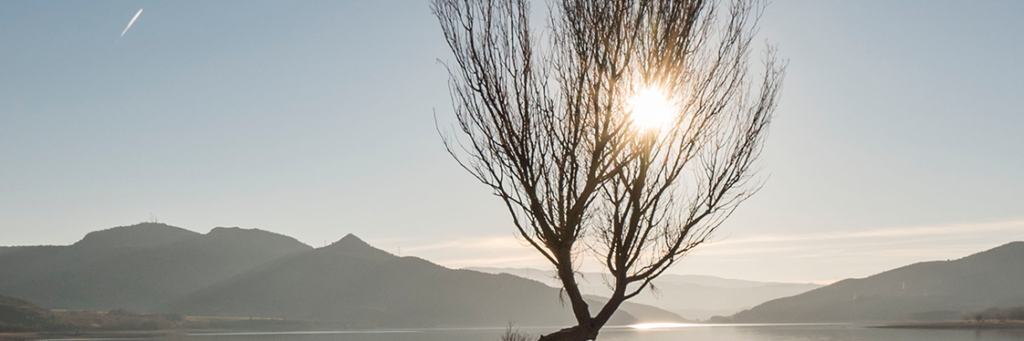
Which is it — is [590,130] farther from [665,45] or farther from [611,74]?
[665,45]

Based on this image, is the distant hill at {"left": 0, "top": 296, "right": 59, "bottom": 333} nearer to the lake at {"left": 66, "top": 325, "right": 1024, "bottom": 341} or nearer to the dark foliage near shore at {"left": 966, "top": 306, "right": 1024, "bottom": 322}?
the lake at {"left": 66, "top": 325, "right": 1024, "bottom": 341}

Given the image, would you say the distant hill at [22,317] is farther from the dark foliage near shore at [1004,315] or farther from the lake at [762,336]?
the dark foliage near shore at [1004,315]

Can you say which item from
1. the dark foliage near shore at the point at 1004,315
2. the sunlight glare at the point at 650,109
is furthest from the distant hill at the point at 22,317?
the dark foliage near shore at the point at 1004,315

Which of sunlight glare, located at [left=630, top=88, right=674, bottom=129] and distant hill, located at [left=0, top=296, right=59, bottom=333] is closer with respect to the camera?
sunlight glare, located at [left=630, top=88, right=674, bottom=129]

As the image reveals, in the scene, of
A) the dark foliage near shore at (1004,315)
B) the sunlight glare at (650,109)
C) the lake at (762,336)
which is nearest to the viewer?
the sunlight glare at (650,109)

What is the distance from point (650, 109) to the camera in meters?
9.68

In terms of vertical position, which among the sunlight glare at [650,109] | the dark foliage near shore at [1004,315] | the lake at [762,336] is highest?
the sunlight glare at [650,109]

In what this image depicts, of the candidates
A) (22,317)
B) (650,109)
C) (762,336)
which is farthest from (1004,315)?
(22,317)

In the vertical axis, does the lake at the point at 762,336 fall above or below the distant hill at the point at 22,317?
below

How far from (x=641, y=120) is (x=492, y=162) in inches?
78.5

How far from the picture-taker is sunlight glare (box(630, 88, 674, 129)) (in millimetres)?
9609

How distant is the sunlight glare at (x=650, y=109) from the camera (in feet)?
31.5

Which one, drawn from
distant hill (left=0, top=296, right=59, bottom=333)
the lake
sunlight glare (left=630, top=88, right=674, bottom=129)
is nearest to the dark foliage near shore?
the lake

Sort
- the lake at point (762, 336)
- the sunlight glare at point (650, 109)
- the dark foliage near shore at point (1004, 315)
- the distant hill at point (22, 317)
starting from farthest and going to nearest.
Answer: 1. the distant hill at point (22, 317)
2. the dark foliage near shore at point (1004, 315)
3. the lake at point (762, 336)
4. the sunlight glare at point (650, 109)
